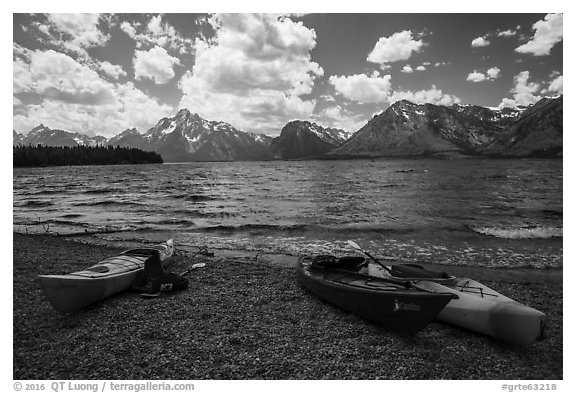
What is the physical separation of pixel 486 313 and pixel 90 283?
12492mm

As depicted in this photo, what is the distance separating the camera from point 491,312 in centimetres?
988

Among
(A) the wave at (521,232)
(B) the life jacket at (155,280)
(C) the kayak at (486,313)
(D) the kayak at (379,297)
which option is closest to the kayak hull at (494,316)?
(C) the kayak at (486,313)

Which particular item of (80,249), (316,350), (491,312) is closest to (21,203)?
(80,249)

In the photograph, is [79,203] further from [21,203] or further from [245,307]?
[245,307]

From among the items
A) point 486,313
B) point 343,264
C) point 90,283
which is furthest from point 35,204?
point 486,313

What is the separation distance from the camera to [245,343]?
936 cm

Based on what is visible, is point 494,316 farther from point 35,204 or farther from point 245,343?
point 35,204

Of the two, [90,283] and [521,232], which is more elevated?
[90,283]

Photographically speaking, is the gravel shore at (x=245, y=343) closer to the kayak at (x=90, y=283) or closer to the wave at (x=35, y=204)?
the kayak at (x=90, y=283)

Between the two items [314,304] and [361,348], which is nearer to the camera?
[361,348]

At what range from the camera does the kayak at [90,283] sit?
10.4 m

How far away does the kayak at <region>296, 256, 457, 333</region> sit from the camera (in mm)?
9281

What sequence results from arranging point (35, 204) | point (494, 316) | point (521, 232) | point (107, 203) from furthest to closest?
point (107, 203) < point (35, 204) < point (521, 232) < point (494, 316)

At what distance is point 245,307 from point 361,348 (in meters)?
4.40
